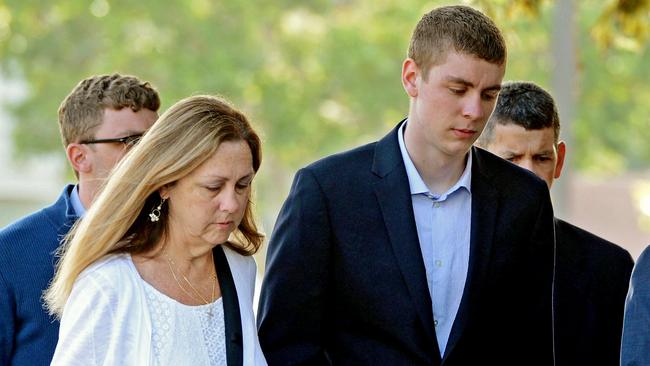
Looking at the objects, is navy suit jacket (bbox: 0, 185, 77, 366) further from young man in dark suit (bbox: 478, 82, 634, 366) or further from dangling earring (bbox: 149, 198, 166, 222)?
young man in dark suit (bbox: 478, 82, 634, 366)

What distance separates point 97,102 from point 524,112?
1.58 meters

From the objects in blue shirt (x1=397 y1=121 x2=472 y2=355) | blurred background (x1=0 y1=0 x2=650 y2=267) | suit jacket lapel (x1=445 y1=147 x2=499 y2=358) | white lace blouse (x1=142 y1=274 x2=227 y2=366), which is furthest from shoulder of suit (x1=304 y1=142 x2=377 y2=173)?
blurred background (x1=0 y1=0 x2=650 y2=267)

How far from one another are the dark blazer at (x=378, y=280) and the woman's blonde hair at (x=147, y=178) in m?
0.27

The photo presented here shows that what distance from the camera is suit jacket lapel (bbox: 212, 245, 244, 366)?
3.87m

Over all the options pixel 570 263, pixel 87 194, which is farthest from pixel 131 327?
pixel 570 263

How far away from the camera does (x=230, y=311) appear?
3.94m

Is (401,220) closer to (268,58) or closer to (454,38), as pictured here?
(454,38)

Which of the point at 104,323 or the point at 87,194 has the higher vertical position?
the point at 87,194

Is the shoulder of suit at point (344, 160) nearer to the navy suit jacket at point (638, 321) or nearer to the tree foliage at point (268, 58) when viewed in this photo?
the navy suit jacket at point (638, 321)

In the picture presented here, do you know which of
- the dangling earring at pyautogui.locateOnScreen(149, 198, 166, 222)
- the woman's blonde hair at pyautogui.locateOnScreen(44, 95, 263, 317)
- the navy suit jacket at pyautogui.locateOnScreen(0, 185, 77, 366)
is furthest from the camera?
the navy suit jacket at pyautogui.locateOnScreen(0, 185, 77, 366)

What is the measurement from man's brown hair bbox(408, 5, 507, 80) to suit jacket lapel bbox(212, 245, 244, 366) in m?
A: 0.82

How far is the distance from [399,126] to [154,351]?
1082mm

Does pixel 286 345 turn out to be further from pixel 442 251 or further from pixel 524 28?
pixel 524 28

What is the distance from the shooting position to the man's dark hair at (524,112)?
5113mm
